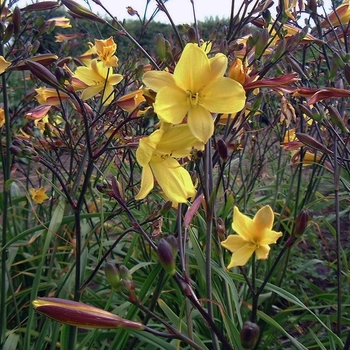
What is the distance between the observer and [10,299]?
5.99 feet

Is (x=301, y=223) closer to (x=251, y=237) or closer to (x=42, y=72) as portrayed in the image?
(x=251, y=237)

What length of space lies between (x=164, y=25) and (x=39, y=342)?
904cm

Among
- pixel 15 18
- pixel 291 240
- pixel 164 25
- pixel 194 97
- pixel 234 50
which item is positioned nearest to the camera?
pixel 194 97

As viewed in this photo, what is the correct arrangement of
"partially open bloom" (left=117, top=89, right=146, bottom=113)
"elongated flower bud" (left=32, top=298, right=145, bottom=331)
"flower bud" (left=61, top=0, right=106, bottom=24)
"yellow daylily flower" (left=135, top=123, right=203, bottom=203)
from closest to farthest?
"elongated flower bud" (left=32, top=298, right=145, bottom=331) → "yellow daylily flower" (left=135, top=123, right=203, bottom=203) → "partially open bloom" (left=117, top=89, right=146, bottom=113) → "flower bud" (left=61, top=0, right=106, bottom=24)

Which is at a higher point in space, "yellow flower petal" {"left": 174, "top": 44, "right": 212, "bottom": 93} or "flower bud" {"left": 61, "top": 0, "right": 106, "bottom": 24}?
"flower bud" {"left": 61, "top": 0, "right": 106, "bottom": 24}

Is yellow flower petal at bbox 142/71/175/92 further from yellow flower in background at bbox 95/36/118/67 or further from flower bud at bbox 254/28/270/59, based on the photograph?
yellow flower in background at bbox 95/36/118/67

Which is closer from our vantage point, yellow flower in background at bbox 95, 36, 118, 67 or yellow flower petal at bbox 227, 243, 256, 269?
yellow flower petal at bbox 227, 243, 256, 269

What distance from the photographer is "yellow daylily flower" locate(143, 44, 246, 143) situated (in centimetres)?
80

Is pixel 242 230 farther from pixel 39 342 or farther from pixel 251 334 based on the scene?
pixel 39 342

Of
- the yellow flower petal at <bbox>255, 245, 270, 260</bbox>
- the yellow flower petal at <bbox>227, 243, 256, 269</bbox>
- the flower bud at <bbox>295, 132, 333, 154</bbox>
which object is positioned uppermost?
the flower bud at <bbox>295, 132, 333, 154</bbox>

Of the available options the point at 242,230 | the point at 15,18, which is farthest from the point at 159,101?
the point at 15,18

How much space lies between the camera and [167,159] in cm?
88

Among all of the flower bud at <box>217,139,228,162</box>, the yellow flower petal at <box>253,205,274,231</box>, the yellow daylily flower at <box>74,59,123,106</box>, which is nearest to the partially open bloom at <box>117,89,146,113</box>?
the yellow daylily flower at <box>74,59,123,106</box>

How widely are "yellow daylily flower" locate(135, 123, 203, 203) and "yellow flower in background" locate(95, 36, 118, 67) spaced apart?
662 mm
